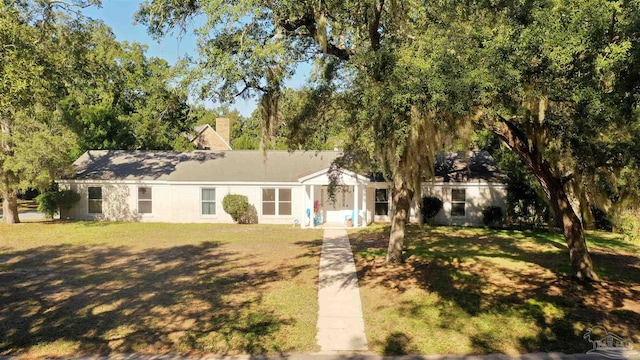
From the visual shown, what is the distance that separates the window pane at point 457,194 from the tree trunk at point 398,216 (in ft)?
36.3

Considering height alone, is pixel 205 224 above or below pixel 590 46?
below

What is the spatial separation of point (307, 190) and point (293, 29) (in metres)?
12.5

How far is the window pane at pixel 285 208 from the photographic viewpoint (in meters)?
23.9

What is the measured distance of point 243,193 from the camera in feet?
77.9

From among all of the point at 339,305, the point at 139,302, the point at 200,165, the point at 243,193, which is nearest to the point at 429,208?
the point at 243,193

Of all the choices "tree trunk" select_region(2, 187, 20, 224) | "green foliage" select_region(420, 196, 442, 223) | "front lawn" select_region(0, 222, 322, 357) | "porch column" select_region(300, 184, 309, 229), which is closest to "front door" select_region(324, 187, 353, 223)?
"porch column" select_region(300, 184, 309, 229)

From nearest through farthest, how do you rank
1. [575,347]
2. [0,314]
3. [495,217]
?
[575,347]
[0,314]
[495,217]

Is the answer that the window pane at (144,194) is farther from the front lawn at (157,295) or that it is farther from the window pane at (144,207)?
the front lawn at (157,295)

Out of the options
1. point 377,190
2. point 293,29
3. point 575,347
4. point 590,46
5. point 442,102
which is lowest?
point 575,347

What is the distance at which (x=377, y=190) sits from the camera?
24.5 m

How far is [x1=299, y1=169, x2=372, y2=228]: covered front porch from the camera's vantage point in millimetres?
22203

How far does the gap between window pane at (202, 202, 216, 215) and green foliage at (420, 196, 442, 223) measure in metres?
11.4

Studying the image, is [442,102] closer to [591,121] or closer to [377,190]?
[591,121]

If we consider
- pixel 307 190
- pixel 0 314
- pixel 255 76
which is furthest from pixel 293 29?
pixel 307 190
